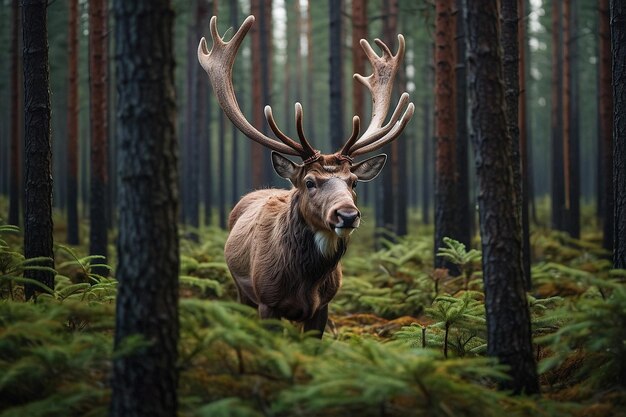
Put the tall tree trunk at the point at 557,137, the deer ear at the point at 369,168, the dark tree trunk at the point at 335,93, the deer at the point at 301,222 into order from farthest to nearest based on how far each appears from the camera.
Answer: the tall tree trunk at the point at 557,137 → the dark tree trunk at the point at 335,93 → the deer ear at the point at 369,168 → the deer at the point at 301,222

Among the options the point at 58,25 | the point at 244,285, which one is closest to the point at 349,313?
the point at 244,285

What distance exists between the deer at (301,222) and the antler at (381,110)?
0.06ft

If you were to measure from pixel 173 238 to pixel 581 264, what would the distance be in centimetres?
→ 1175

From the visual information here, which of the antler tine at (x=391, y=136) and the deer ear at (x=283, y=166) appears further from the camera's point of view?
the antler tine at (x=391, y=136)

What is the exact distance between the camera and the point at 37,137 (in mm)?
6461

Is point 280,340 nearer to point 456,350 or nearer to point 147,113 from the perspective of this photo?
point 147,113

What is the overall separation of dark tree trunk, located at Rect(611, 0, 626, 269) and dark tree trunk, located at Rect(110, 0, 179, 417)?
181 inches

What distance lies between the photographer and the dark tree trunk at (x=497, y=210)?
4.48 meters

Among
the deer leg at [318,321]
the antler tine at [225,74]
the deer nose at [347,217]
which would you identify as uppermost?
the antler tine at [225,74]

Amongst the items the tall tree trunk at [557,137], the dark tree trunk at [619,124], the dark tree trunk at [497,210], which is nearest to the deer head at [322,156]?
the dark tree trunk at [497,210]

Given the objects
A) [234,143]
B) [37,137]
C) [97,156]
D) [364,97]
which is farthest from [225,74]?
[234,143]

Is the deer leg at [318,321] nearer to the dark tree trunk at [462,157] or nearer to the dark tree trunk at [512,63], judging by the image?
the dark tree trunk at [512,63]

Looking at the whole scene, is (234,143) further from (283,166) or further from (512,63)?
(283,166)

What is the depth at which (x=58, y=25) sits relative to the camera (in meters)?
27.3
